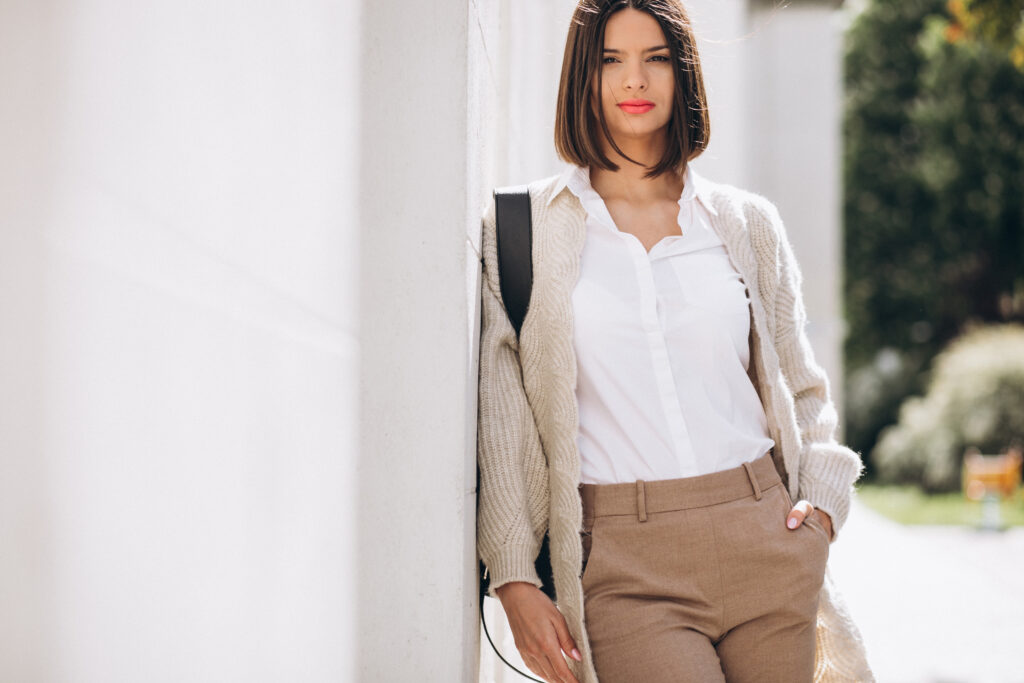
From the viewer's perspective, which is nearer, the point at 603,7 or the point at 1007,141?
the point at 603,7

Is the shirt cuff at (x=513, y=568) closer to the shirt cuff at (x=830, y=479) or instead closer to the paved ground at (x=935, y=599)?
the shirt cuff at (x=830, y=479)

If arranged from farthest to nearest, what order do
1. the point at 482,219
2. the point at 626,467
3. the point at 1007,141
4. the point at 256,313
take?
the point at 1007,141, the point at 482,219, the point at 626,467, the point at 256,313

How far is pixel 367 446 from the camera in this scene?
2357 mm

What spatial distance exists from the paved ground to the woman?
3.50 metres

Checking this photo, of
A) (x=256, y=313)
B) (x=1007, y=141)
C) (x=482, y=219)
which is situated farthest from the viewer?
(x=1007, y=141)

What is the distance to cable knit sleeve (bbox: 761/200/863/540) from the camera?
2.73 metres

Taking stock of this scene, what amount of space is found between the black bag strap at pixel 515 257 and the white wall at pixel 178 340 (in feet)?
1.31

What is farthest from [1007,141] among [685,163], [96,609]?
Answer: [96,609]

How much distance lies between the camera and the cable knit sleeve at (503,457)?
246cm

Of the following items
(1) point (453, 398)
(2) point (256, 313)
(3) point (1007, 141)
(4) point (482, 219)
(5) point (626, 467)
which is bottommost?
(5) point (626, 467)

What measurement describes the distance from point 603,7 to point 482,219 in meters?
0.61

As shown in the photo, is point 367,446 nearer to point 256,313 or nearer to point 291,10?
point 256,313

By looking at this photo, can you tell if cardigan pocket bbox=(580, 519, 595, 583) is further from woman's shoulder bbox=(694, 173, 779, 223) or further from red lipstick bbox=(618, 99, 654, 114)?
red lipstick bbox=(618, 99, 654, 114)

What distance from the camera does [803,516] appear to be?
259 cm
